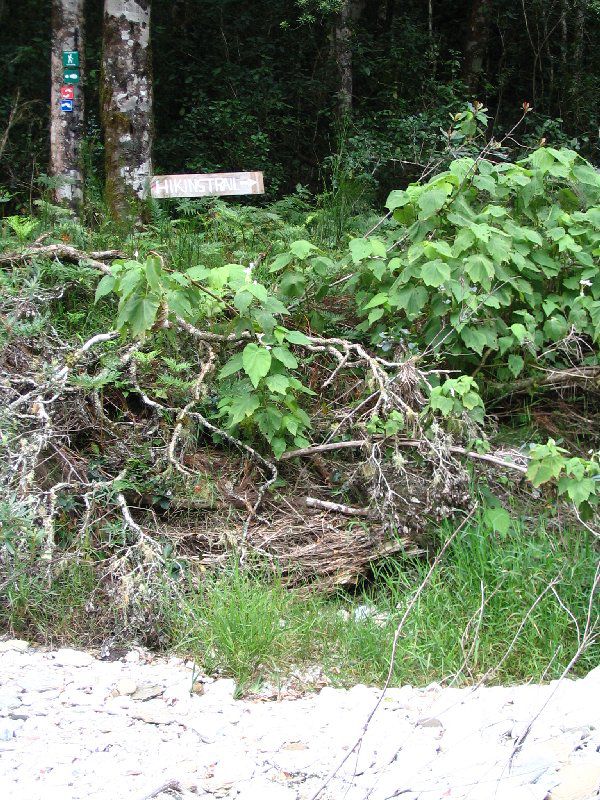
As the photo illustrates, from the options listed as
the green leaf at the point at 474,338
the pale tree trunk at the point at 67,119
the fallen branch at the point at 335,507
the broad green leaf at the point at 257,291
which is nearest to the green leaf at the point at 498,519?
the fallen branch at the point at 335,507

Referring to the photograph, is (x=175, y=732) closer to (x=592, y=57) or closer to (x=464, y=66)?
(x=464, y=66)

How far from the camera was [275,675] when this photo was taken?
343 cm

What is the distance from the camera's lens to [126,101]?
6.39m

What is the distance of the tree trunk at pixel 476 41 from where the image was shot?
38.5ft

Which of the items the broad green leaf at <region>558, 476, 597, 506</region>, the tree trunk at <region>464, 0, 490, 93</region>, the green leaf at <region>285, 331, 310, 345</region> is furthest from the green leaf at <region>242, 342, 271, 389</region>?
the tree trunk at <region>464, 0, 490, 93</region>

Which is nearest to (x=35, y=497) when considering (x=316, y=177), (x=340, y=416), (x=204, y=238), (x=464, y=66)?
(x=340, y=416)

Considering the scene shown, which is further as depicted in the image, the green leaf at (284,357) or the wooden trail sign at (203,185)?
the wooden trail sign at (203,185)

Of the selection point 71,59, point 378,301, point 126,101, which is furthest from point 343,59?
point 378,301

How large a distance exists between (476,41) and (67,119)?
23.0ft

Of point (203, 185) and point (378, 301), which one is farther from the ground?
point (203, 185)

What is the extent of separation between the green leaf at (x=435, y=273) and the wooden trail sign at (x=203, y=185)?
1.82 metres

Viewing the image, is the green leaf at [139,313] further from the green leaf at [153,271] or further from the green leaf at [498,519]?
the green leaf at [498,519]

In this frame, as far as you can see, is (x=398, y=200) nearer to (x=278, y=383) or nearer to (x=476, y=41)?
(x=278, y=383)

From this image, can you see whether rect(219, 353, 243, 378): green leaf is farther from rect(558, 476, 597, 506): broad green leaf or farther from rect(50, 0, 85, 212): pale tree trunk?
rect(50, 0, 85, 212): pale tree trunk
